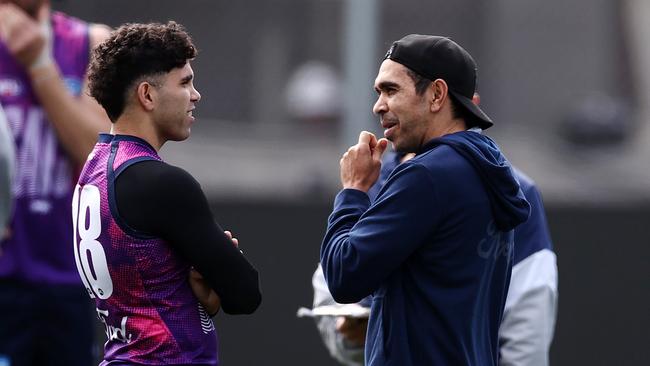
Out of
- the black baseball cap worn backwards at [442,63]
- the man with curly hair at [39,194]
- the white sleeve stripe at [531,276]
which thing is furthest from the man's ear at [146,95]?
the man with curly hair at [39,194]

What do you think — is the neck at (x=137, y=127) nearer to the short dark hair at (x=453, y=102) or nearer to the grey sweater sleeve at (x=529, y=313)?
the short dark hair at (x=453, y=102)

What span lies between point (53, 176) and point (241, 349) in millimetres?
1461

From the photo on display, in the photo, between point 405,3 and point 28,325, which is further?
point 405,3

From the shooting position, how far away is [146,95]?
313 cm

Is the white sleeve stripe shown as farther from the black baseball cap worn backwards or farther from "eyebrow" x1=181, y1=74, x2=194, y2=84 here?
"eyebrow" x1=181, y1=74, x2=194, y2=84

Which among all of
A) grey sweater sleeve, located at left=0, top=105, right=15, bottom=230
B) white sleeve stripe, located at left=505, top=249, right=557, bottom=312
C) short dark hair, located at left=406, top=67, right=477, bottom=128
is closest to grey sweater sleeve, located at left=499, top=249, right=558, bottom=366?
white sleeve stripe, located at left=505, top=249, right=557, bottom=312

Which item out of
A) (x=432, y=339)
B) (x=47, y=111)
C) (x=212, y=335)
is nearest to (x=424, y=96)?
(x=432, y=339)

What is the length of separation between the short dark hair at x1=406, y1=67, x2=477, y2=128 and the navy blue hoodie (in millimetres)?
83

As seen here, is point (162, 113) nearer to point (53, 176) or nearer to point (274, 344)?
point (53, 176)

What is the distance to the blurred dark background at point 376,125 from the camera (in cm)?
568

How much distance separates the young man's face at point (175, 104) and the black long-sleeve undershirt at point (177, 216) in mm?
144

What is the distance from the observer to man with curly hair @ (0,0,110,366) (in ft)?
14.9

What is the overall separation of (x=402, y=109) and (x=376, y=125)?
228cm

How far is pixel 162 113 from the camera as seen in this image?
3145 mm
